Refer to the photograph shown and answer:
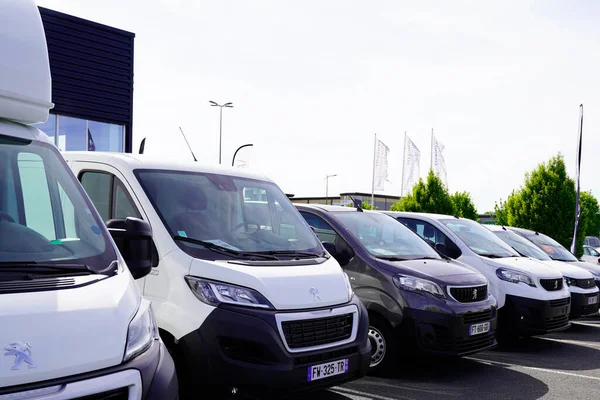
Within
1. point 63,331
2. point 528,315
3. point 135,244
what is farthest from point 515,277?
point 63,331

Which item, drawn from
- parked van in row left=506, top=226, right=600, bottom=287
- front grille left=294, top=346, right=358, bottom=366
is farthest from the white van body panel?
parked van in row left=506, top=226, right=600, bottom=287

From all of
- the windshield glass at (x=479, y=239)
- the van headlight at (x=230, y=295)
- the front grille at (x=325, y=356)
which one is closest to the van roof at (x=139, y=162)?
the van headlight at (x=230, y=295)

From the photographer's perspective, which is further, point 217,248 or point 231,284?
point 217,248

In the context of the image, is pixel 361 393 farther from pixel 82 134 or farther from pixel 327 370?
pixel 82 134

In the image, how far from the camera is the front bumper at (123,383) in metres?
2.51

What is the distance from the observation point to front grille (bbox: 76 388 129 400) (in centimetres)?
266

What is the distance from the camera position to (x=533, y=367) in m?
7.58

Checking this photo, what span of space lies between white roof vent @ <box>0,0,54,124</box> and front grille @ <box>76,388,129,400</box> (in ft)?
5.53

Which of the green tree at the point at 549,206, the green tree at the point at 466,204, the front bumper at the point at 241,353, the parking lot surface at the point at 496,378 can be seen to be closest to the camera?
the front bumper at the point at 241,353

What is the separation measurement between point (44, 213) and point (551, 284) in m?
7.41

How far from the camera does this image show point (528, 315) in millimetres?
8531

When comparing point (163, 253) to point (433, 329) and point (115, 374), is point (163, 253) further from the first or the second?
point (433, 329)

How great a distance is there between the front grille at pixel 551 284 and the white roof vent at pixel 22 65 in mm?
7264

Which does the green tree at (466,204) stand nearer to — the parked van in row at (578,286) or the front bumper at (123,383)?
the parked van in row at (578,286)
